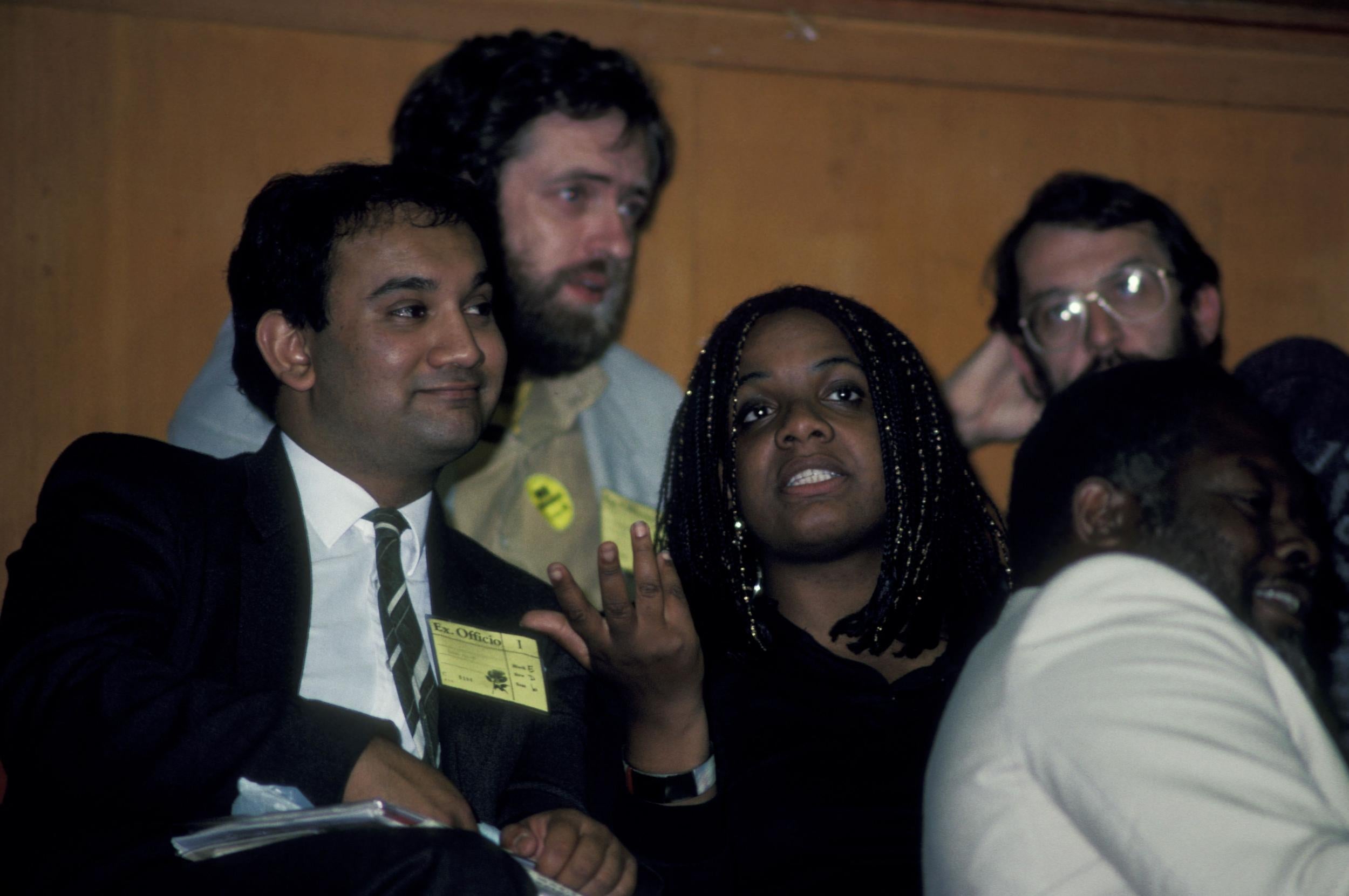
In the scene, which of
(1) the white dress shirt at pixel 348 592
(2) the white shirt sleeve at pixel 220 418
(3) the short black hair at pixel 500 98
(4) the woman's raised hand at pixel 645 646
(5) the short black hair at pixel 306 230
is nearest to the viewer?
(4) the woman's raised hand at pixel 645 646

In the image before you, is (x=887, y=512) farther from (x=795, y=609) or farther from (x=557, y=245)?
(x=557, y=245)

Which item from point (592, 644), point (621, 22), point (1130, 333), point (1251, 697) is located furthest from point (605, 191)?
point (1251, 697)

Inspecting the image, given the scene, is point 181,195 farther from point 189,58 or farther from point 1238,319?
point 1238,319

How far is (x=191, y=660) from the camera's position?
5.76 feet

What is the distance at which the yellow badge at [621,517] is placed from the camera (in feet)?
8.60

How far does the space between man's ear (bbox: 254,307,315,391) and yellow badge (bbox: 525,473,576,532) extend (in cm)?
87

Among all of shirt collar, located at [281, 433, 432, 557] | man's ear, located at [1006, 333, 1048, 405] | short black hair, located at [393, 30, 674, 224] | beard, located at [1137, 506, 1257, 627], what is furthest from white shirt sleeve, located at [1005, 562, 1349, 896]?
short black hair, located at [393, 30, 674, 224]

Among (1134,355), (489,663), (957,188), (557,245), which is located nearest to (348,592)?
(489,663)

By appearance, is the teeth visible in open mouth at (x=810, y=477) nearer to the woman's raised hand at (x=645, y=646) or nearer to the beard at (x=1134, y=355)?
the woman's raised hand at (x=645, y=646)

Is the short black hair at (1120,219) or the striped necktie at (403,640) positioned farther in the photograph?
the short black hair at (1120,219)

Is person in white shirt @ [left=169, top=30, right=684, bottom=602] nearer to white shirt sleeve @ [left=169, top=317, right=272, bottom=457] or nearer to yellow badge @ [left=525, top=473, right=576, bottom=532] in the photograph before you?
yellow badge @ [left=525, top=473, right=576, bottom=532]

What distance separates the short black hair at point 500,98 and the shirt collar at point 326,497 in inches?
45.9

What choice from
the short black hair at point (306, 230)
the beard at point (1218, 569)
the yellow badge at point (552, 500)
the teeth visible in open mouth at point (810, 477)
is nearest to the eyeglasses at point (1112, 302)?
the teeth visible in open mouth at point (810, 477)

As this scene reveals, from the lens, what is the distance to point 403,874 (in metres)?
1.37
